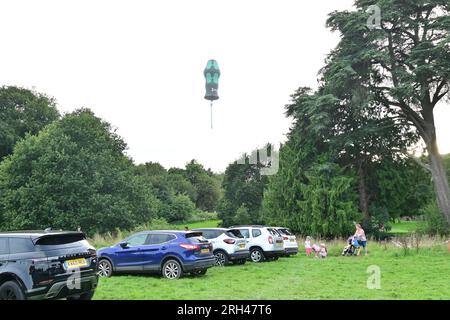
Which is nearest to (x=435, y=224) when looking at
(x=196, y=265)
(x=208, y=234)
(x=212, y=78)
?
(x=208, y=234)

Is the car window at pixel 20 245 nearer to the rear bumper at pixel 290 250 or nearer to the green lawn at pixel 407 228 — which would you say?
the rear bumper at pixel 290 250

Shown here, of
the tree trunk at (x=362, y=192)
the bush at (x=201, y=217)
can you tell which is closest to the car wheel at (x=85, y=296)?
the tree trunk at (x=362, y=192)

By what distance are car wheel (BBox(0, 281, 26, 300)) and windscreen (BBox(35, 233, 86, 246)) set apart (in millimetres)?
859

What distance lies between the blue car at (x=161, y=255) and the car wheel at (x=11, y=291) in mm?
5452

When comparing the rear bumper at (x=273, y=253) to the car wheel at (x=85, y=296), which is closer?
the car wheel at (x=85, y=296)

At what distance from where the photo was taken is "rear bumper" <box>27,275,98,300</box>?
8578mm

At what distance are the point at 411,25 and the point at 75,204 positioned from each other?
90.2 feet

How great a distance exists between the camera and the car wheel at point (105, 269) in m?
14.5

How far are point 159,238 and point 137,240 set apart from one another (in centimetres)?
80

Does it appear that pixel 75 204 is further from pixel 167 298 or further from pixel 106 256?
pixel 167 298

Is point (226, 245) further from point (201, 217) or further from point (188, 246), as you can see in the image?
point (201, 217)

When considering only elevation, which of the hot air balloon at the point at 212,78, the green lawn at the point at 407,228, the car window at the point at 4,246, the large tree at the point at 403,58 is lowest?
the green lawn at the point at 407,228

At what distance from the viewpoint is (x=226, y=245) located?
17062mm
